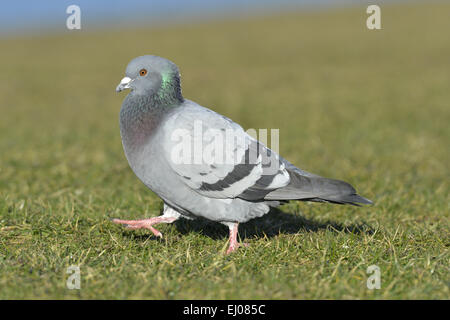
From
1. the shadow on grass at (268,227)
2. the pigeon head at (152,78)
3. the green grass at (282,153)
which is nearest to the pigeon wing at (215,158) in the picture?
the pigeon head at (152,78)

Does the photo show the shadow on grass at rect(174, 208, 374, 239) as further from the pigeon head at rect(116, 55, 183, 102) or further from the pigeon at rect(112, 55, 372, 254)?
the pigeon head at rect(116, 55, 183, 102)

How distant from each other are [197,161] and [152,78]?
2.78 ft

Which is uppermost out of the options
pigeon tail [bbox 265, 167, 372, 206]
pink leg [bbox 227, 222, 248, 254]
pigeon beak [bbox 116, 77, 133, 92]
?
pigeon beak [bbox 116, 77, 133, 92]

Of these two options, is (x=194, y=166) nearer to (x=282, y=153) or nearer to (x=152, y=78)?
(x=152, y=78)

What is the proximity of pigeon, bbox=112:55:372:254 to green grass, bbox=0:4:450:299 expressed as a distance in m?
0.38

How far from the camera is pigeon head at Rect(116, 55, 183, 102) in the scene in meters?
4.48

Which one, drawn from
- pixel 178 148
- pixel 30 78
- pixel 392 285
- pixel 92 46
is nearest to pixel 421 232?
pixel 392 285

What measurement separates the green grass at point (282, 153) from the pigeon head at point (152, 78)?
125 cm

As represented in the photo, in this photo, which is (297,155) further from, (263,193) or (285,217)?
(263,193)

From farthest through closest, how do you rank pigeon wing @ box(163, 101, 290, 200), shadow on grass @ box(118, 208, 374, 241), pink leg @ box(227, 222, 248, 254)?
shadow on grass @ box(118, 208, 374, 241), pink leg @ box(227, 222, 248, 254), pigeon wing @ box(163, 101, 290, 200)

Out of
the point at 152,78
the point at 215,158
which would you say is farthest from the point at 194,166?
Result: the point at 152,78

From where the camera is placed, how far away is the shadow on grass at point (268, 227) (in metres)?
5.08

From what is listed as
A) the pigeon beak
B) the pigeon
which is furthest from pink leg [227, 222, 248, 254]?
the pigeon beak

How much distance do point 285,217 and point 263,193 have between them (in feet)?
4.14
